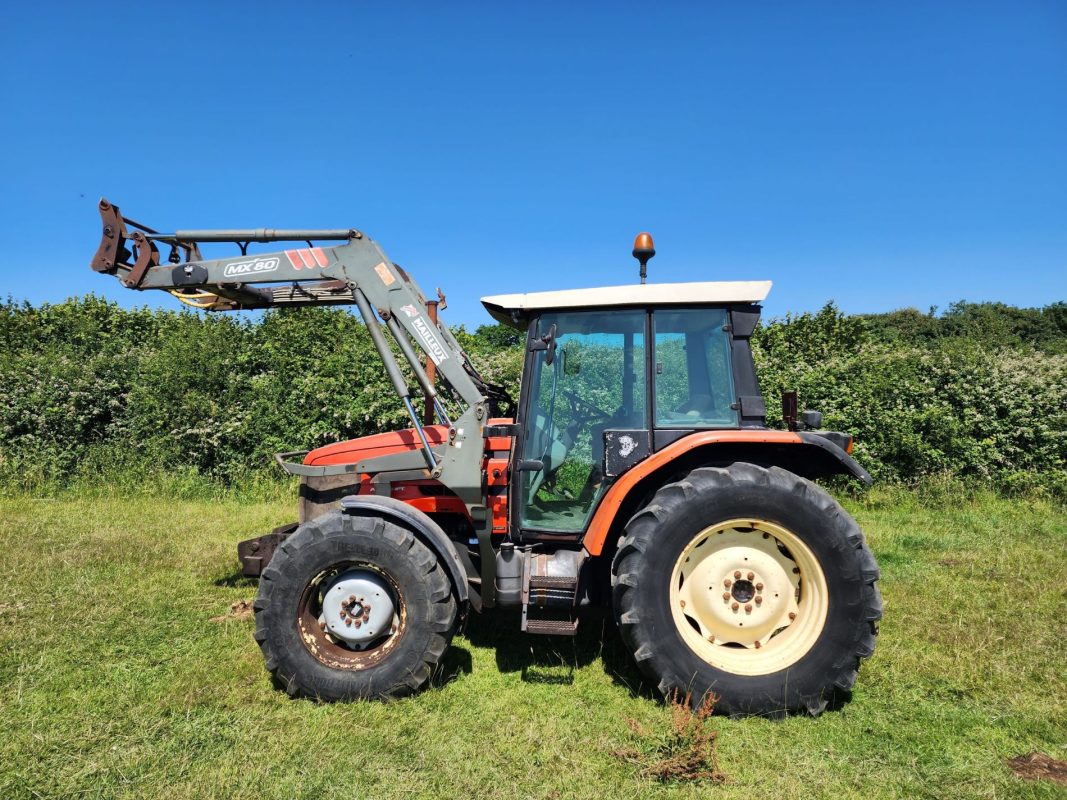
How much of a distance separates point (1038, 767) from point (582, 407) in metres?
2.78

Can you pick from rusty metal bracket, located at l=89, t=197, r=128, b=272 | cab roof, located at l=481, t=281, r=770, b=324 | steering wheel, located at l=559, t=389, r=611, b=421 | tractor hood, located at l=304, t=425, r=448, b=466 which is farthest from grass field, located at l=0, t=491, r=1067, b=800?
rusty metal bracket, located at l=89, t=197, r=128, b=272

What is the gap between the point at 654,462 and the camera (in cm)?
362

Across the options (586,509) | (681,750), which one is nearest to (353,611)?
(586,509)

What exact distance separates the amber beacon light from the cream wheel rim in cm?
167

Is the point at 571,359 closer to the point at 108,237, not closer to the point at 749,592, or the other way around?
the point at 749,592

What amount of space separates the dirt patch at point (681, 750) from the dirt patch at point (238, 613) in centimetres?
309

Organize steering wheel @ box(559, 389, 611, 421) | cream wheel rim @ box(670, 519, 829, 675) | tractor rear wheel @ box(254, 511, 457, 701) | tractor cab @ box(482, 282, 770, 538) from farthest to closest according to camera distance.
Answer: steering wheel @ box(559, 389, 611, 421) < tractor cab @ box(482, 282, 770, 538) < tractor rear wheel @ box(254, 511, 457, 701) < cream wheel rim @ box(670, 519, 829, 675)

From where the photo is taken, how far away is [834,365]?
9.01 meters

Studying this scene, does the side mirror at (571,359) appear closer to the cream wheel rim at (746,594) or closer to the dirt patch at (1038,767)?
the cream wheel rim at (746,594)

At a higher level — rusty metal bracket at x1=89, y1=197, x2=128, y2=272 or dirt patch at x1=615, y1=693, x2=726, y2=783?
rusty metal bracket at x1=89, y1=197, x2=128, y2=272

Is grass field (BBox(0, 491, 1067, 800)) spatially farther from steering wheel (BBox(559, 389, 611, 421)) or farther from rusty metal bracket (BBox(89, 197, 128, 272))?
rusty metal bracket (BBox(89, 197, 128, 272))

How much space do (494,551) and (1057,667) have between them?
3.49 m

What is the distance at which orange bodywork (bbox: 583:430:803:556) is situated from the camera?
3.58m

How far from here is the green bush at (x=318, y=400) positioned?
8.63 m
